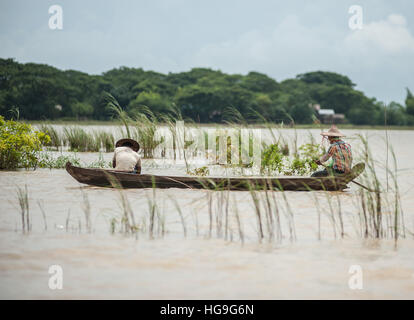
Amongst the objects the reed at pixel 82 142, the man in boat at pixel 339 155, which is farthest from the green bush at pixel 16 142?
the man in boat at pixel 339 155

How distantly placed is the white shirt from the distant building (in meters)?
53.1

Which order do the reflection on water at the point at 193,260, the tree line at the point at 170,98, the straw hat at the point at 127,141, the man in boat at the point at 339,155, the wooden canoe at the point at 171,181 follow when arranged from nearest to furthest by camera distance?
the reflection on water at the point at 193,260, the wooden canoe at the point at 171,181, the man in boat at the point at 339,155, the straw hat at the point at 127,141, the tree line at the point at 170,98

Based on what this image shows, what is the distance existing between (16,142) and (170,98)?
5635 centimetres

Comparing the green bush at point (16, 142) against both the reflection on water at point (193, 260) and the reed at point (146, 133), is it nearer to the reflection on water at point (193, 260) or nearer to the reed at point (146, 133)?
the reed at point (146, 133)

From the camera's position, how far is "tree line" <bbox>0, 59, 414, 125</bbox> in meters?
53.6

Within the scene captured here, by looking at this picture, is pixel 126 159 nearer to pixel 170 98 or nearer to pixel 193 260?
pixel 193 260

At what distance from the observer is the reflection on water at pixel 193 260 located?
434 centimetres

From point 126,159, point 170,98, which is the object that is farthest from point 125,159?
point 170,98

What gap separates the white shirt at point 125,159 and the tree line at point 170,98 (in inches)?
1578

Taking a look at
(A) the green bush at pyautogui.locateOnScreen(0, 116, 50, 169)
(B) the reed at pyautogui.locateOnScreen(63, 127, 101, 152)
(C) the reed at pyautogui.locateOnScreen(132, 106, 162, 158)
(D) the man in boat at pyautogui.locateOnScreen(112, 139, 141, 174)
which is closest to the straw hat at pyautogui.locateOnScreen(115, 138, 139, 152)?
(D) the man in boat at pyautogui.locateOnScreen(112, 139, 141, 174)

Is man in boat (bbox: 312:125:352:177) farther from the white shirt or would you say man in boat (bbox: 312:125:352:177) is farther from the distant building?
the distant building

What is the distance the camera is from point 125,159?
8.62 meters

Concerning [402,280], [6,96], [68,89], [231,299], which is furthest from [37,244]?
[68,89]
